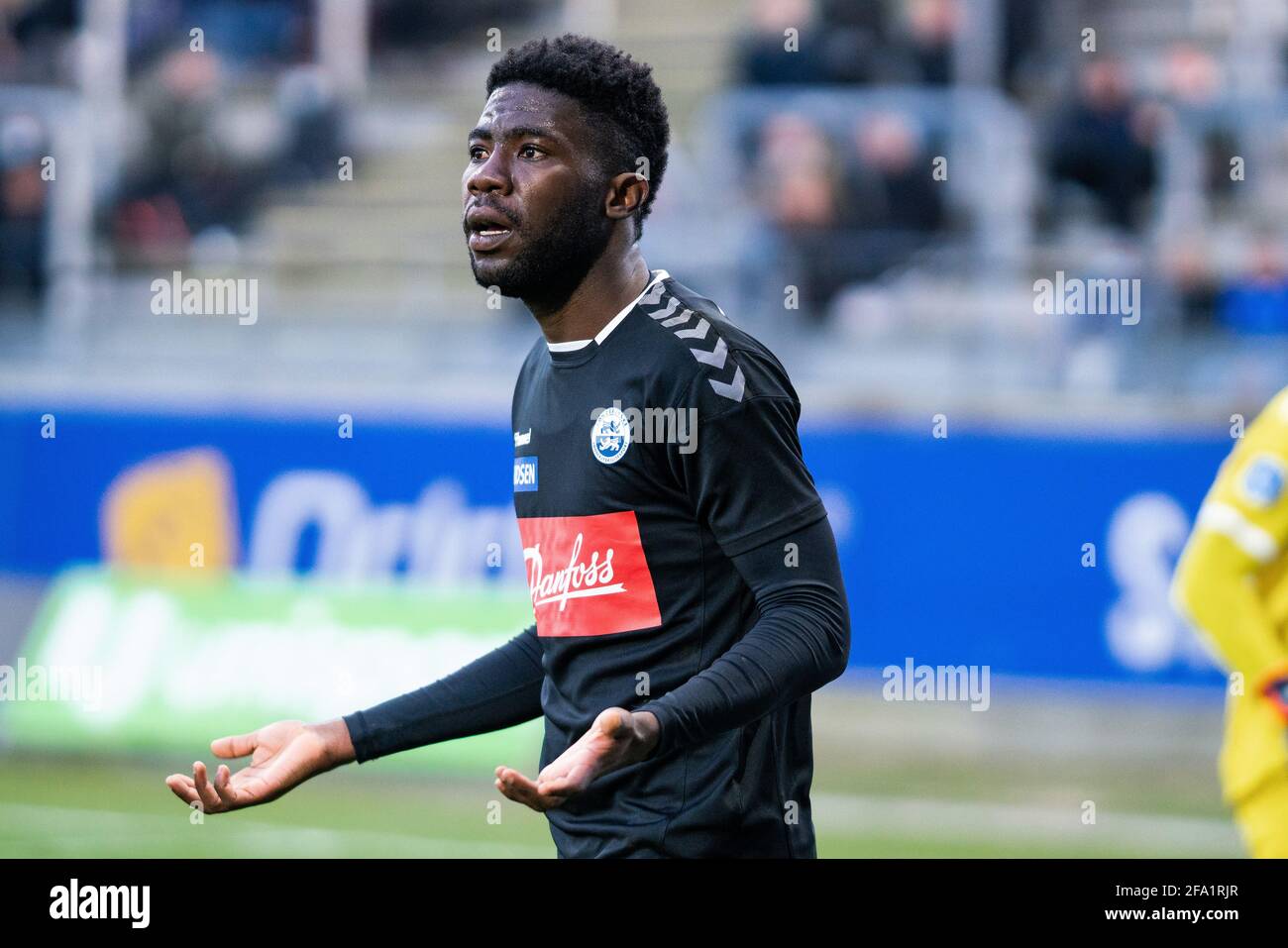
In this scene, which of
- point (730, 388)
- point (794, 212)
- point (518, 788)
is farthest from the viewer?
point (794, 212)

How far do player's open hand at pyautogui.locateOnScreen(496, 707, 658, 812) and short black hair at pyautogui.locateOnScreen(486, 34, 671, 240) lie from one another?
3.70 feet

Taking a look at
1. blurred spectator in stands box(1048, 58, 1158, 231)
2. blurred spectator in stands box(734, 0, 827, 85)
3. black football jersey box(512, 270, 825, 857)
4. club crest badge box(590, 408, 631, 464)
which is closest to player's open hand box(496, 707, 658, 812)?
black football jersey box(512, 270, 825, 857)

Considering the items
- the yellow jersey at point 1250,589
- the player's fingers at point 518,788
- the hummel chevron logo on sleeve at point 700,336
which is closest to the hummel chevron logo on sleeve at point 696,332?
the hummel chevron logo on sleeve at point 700,336

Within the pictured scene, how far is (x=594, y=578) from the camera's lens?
3615mm

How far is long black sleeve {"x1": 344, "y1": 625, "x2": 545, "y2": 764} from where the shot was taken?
388 centimetres

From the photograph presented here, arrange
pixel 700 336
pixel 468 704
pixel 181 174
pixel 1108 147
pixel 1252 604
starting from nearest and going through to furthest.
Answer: pixel 700 336, pixel 468 704, pixel 1252 604, pixel 1108 147, pixel 181 174

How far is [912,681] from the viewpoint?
430 inches

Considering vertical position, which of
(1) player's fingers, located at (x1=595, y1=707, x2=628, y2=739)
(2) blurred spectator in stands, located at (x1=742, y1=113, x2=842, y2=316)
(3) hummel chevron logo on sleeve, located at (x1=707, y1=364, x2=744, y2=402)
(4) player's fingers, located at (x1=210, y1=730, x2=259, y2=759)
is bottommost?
(4) player's fingers, located at (x1=210, y1=730, x2=259, y2=759)

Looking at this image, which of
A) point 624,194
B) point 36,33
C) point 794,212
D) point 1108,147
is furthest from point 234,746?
point 36,33

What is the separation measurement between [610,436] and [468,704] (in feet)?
2.30

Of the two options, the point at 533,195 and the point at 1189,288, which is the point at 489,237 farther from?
the point at 1189,288

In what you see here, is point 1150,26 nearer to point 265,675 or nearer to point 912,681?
point 912,681

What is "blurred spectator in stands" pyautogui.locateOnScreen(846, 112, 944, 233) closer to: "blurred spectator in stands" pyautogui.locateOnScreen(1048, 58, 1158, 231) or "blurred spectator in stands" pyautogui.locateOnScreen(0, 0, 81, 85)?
"blurred spectator in stands" pyautogui.locateOnScreen(1048, 58, 1158, 231)
